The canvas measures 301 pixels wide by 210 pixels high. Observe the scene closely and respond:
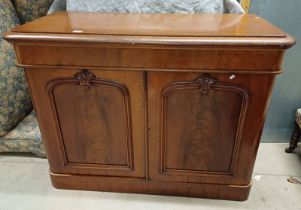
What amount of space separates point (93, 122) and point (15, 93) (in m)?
0.60

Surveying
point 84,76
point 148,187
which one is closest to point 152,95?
point 84,76

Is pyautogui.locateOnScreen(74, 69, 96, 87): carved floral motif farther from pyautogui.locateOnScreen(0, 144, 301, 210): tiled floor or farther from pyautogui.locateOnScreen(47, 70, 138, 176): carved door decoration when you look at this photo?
pyautogui.locateOnScreen(0, 144, 301, 210): tiled floor

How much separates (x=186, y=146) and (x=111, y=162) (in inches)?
14.7

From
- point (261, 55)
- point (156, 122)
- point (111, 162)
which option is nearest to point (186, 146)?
point (156, 122)

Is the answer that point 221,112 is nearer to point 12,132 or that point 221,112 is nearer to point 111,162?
point 111,162

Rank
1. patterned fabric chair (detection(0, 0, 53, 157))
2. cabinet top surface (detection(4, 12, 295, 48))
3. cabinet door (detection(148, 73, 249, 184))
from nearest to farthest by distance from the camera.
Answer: cabinet top surface (detection(4, 12, 295, 48)) < cabinet door (detection(148, 73, 249, 184)) < patterned fabric chair (detection(0, 0, 53, 157))

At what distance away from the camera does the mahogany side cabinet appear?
938 millimetres

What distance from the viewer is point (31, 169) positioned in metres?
1.48

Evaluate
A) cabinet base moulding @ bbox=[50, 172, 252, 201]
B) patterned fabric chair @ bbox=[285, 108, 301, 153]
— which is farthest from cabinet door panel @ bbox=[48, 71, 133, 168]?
patterned fabric chair @ bbox=[285, 108, 301, 153]

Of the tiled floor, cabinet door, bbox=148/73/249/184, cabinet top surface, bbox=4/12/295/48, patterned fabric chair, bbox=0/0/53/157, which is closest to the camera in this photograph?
cabinet top surface, bbox=4/12/295/48

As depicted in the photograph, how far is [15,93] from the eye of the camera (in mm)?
1444

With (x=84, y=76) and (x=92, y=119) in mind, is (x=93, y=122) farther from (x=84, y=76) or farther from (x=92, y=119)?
(x=84, y=76)

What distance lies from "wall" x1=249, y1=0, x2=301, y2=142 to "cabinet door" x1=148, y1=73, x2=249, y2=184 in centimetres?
56

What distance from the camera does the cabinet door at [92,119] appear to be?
104cm
